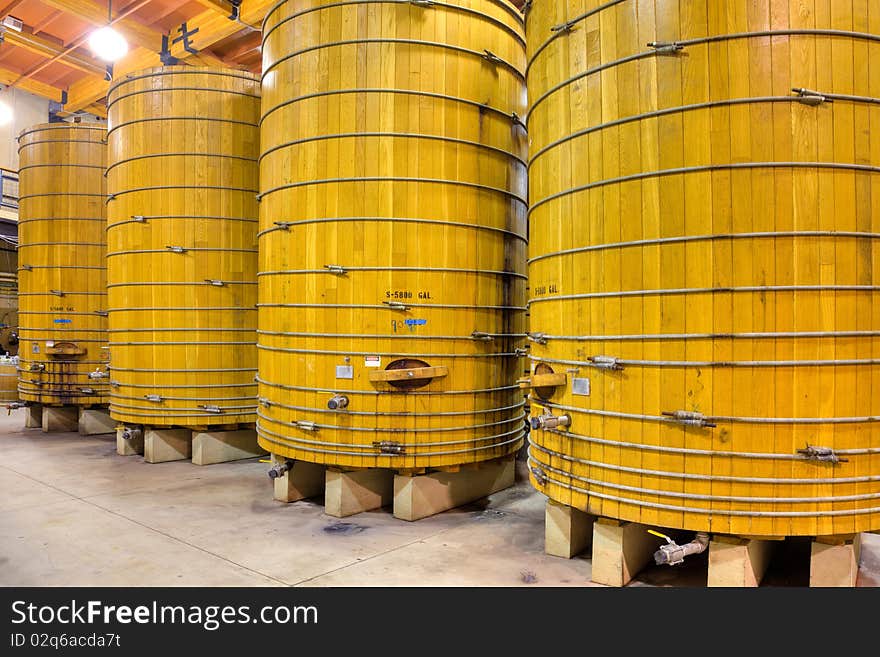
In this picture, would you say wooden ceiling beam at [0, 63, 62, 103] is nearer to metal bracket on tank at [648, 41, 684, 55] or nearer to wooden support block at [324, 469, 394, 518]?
wooden support block at [324, 469, 394, 518]

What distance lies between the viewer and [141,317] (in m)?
8.32

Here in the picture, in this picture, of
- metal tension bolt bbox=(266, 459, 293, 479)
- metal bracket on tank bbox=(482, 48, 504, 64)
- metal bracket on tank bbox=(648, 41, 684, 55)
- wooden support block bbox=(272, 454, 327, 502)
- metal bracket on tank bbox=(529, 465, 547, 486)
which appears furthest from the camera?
wooden support block bbox=(272, 454, 327, 502)

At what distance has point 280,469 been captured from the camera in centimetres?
637

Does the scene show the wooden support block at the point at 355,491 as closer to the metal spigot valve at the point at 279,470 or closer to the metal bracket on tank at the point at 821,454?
the metal spigot valve at the point at 279,470

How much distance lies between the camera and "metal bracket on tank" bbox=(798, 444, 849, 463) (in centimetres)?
359

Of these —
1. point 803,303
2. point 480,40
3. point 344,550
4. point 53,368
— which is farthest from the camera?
point 53,368

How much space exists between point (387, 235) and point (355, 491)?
8.99 ft

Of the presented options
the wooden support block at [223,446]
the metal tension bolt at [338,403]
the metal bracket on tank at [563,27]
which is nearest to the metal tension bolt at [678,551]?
the metal tension bolt at [338,403]

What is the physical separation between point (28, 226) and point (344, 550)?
1008cm

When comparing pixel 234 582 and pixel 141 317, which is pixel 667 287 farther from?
pixel 141 317

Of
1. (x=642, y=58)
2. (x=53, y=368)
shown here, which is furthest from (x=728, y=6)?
(x=53, y=368)

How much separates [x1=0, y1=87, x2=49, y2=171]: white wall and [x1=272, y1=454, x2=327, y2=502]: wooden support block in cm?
1832

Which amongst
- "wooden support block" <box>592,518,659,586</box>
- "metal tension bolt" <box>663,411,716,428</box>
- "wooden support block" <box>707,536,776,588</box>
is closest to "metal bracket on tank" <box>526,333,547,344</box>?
"metal tension bolt" <box>663,411,716,428</box>

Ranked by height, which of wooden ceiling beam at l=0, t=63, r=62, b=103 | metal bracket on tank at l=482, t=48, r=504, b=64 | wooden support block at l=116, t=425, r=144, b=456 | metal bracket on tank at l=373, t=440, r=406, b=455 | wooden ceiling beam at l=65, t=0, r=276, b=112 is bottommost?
wooden support block at l=116, t=425, r=144, b=456
